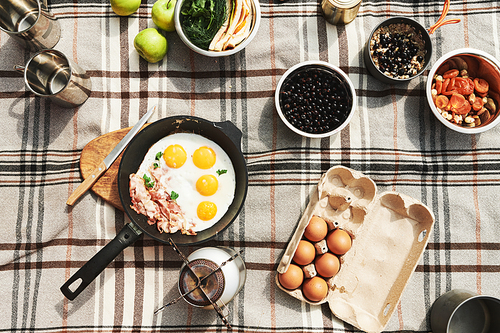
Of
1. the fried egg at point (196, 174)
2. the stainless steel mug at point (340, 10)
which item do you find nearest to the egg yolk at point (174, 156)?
the fried egg at point (196, 174)

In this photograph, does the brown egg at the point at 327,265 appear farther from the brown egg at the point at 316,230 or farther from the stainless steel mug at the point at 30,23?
the stainless steel mug at the point at 30,23

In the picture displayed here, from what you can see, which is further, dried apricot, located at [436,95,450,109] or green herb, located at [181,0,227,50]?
A: dried apricot, located at [436,95,450,109]

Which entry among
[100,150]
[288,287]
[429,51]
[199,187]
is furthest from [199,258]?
[429,51]

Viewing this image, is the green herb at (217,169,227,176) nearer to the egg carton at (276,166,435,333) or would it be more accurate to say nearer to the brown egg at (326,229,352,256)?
the egg carton at (276,166,435,333)

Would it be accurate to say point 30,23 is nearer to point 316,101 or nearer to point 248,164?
point 248,164

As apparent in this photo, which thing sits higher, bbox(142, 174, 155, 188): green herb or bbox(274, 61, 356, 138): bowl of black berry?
bbox(274, 61, 356, 138): bowl of black berry

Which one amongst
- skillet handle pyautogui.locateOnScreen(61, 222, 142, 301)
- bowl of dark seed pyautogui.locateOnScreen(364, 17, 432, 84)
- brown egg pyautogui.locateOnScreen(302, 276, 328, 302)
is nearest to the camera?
skillet handle pyautogui.locateOnScreen(61, 222, 142, 301)

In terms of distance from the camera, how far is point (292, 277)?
1.88m

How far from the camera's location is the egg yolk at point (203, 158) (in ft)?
Result: 6.29

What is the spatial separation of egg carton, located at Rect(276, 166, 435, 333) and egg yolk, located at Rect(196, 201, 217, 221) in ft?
1.67

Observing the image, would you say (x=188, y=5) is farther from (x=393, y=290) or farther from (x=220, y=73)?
(x=393, y=290)

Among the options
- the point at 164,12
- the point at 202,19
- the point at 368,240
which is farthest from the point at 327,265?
the point at 164,12

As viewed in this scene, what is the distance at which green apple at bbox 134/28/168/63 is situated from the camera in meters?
1.91

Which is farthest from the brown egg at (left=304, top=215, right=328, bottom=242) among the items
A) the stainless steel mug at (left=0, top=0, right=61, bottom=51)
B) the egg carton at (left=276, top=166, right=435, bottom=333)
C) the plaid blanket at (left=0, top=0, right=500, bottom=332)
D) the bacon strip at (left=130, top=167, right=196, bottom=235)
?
the stainless steel mug at (left=0, top=0, right=61, bottom=51)
